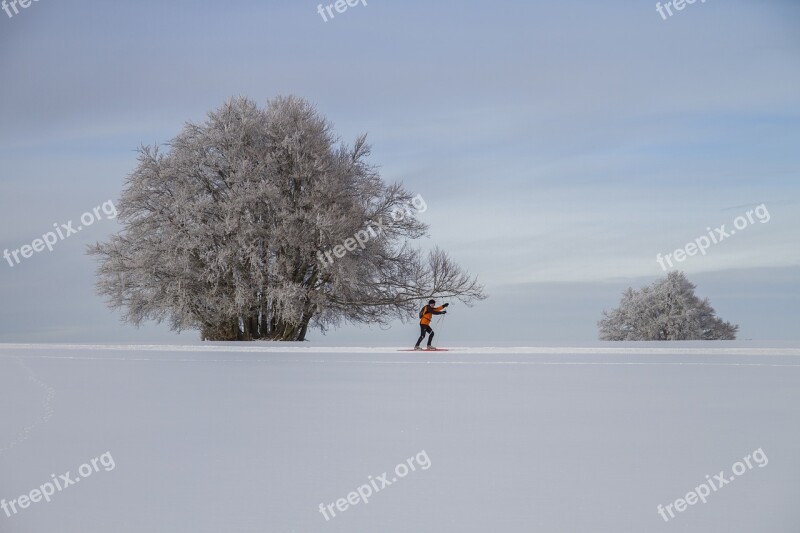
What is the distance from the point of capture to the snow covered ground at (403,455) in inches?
185

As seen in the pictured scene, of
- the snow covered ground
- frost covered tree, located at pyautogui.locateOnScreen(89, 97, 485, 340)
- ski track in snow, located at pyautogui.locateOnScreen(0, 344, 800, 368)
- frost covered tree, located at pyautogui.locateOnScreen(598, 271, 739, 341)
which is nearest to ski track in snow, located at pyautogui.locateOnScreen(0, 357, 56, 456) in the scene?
the snow covered ground

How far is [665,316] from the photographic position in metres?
51.9

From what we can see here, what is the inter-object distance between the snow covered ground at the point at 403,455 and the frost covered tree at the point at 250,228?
55.5 ft

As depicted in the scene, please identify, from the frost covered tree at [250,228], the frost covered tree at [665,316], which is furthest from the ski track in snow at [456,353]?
the frost covered tree at [665,316]

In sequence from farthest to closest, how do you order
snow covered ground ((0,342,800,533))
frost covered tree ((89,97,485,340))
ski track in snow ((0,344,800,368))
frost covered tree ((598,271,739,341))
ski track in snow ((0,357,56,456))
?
frost covered tree ((598,271,739,341)) < frost covered tree ((89,97,485,340)) < ski track in snow ((0,344,800,368)) < ski track in snow ((0,357,56,456)) < snow covered ground ((0,342,800,533))

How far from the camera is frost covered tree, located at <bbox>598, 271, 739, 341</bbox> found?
51.9 meters

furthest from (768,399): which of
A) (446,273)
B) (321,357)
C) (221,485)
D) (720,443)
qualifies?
(446,273)

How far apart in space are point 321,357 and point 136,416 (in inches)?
460

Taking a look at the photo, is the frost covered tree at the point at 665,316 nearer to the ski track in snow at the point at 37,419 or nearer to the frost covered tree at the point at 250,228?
the frost covered tree at the point at 250,228

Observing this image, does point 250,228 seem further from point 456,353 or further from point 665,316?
point 665,316

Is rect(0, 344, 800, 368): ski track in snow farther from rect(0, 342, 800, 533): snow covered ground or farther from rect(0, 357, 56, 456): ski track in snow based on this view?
rect(0, 357, 56, 456): ski track in snow

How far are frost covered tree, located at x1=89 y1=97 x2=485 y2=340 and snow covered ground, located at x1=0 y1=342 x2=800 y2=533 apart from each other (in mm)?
16927

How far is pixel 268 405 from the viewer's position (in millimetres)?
9625

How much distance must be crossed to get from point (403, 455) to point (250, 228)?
948 inches
